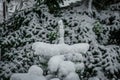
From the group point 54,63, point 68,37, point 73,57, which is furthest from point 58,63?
point 68,37

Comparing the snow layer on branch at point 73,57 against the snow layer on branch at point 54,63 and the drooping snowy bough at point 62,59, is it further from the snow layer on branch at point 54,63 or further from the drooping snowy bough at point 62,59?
the snow layer on branch at point 54,63

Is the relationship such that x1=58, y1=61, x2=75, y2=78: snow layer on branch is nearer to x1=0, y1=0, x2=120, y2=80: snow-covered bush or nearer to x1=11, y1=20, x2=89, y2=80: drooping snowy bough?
x1=11, y1=20, x2=89, y2=80: drooping snowy bough

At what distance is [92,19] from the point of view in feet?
16.3

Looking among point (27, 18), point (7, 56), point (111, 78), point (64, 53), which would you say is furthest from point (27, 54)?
point (64, 53)

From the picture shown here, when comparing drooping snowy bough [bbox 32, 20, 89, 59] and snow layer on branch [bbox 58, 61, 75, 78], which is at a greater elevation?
drooping snowy bough [bbox 32, 20, 89, 59]

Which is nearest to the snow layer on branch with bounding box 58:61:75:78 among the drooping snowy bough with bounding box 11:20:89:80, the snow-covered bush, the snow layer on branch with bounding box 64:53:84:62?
the drooping snowy bough with bounding box 11:20:89:80

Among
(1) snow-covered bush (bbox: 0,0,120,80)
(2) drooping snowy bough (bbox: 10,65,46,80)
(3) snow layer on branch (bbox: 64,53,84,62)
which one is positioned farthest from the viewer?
(1) snow-covered bush (bbox: 0,0,120,80)

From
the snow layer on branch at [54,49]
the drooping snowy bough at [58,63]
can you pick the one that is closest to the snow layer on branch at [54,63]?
the drooping snowy bough at [58,63]

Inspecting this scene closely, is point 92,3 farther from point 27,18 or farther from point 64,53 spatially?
point 64,53

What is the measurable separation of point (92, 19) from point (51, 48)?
2650 mm

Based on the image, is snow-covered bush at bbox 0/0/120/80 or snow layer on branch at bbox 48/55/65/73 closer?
snow layer on branch at bbox 48/55/65/73

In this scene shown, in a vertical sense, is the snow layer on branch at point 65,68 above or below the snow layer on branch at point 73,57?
below

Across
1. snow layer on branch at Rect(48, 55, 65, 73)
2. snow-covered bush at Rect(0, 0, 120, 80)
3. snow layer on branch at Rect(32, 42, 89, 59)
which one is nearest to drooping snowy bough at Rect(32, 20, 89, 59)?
snow layer on branch at Rect(32, 42, 89, 59)

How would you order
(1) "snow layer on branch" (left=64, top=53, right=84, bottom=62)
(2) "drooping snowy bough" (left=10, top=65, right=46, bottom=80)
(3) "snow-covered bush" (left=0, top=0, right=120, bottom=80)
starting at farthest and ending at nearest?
(3) "snow-covered bush" (left=0, top=0, right=120, bottom=80)
(1) "snow layer on branch" (left=64, top=53, right=84, bottom=62)
(2) "drooping snowy bough" (left=10, top=65, right=46, bottom=80)
